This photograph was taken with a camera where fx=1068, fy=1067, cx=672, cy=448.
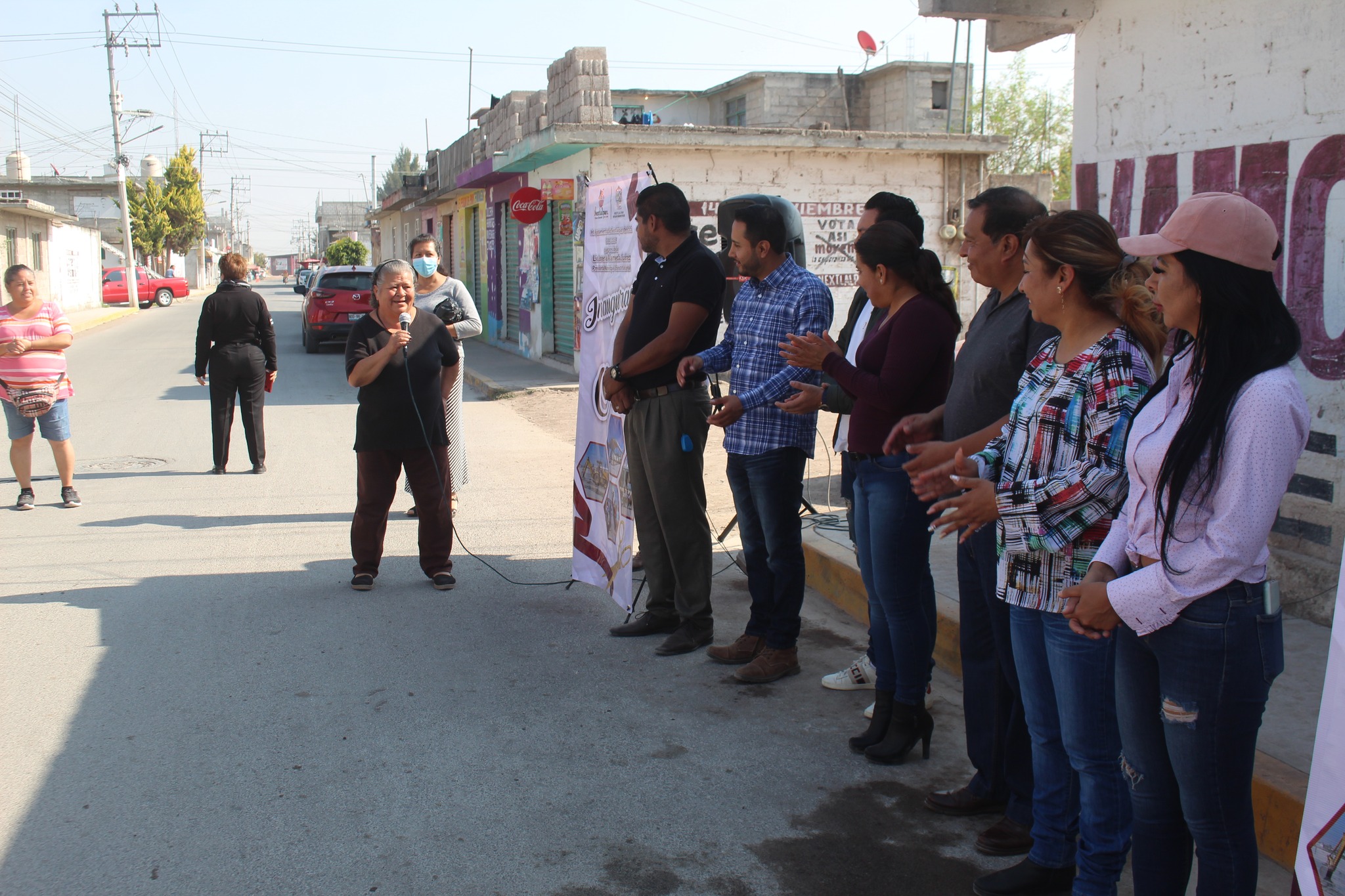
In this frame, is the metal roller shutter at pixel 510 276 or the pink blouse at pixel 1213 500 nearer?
the pink blouse at pixel 1213 500

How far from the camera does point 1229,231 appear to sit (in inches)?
88.6

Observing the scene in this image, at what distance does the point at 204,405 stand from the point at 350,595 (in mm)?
9507

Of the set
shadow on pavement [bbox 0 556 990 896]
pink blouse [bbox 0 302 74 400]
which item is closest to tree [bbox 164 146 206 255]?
pink blouse [bbox 0 302 74 400]

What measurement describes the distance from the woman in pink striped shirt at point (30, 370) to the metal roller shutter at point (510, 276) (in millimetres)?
14788

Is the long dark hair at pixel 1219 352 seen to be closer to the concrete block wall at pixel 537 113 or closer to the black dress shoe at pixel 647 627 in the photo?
the black dress shoe at pixel 647 627

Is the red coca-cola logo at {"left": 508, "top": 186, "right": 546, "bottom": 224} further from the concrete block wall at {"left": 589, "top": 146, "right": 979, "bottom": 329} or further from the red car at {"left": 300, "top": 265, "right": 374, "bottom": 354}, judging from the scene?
the red car at {"left": 300, "top": 265, "right": 374, "bottom": 354}

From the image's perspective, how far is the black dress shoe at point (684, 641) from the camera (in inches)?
206

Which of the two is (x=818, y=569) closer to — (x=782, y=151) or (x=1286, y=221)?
(x=1286, y=221)

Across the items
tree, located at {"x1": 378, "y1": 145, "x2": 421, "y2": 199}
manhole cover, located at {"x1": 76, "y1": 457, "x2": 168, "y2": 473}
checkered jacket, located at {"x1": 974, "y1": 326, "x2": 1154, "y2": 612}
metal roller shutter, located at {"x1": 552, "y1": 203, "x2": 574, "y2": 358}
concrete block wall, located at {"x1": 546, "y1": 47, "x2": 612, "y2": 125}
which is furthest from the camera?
tree, located at {"x1": 378, "y1": 145, "x2": 421, "y2": 199}

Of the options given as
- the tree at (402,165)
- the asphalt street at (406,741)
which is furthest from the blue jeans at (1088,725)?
the tree at (402,165)

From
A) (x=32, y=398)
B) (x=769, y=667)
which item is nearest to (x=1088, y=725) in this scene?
(x=769, y=667)

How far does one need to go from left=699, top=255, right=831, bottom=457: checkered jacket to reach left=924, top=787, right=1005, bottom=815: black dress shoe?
158 centimetres

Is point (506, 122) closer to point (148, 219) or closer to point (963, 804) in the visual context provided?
point (963, 804)

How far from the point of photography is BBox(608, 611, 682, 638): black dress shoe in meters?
5.50
